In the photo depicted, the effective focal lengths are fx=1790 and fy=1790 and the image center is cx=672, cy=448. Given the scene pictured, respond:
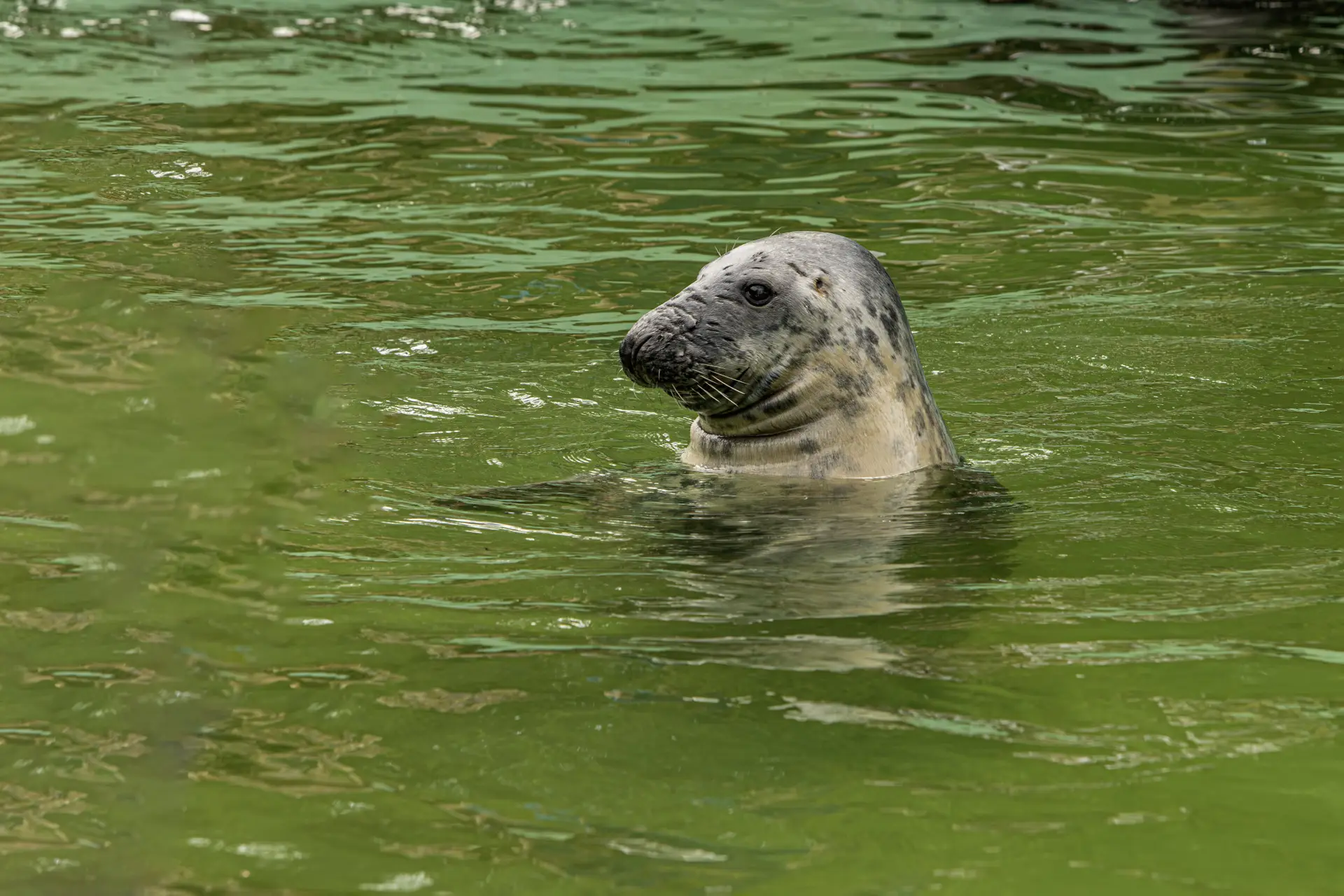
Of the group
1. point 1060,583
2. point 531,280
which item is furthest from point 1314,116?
point 1060,583

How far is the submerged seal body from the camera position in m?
6.75

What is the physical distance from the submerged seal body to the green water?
29 centimetres

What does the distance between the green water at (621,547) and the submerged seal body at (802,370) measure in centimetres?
29

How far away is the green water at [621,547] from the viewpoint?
3619 millimetres

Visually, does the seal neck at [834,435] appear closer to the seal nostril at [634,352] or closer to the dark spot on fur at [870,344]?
the dark spot on fur at [870,344]

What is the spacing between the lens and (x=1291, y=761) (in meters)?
Result: 4.09

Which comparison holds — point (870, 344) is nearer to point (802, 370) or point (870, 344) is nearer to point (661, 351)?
point (802, 370)

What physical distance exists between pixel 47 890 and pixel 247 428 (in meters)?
1.12

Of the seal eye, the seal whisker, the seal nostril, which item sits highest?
the seal eye

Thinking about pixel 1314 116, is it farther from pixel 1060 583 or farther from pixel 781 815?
pixel 781 815

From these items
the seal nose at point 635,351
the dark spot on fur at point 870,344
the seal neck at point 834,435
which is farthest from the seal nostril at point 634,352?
the dark spot on fur at point 870,344

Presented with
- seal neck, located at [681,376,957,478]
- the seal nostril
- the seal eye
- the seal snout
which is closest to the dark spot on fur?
seal neck, located at [681,376,957,478]

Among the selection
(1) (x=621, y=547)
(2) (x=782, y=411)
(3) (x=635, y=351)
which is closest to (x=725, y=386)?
(2) (x=782, y=411)

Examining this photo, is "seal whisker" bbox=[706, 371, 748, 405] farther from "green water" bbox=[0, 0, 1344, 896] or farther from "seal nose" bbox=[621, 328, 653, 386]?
"green water" bbox=[0, 0, 1344, 896]
